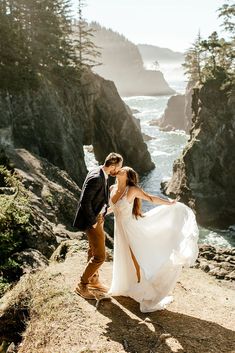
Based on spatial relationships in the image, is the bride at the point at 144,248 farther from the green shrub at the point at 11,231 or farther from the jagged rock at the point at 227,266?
the jagged rock at the point at 227,266

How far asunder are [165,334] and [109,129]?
48045 mm

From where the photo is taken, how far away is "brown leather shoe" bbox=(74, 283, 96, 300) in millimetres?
7648

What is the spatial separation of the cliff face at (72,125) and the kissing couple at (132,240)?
21.5 m

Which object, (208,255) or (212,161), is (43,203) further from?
(212,161)

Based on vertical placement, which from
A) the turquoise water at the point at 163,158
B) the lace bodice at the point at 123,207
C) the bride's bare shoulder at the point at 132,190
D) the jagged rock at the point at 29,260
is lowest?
the turquoise water at the point at 163,158

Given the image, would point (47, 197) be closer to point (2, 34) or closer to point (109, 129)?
point (2, 34)

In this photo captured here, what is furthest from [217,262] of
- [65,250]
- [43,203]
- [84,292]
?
[84,292]

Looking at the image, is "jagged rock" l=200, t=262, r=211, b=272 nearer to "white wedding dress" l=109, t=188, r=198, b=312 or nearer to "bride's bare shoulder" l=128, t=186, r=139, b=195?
"white wedding dress" l=109, t=188, r=198, b=312

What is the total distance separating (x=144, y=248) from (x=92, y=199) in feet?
4.69

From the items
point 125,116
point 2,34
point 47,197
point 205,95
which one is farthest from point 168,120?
point 47,197

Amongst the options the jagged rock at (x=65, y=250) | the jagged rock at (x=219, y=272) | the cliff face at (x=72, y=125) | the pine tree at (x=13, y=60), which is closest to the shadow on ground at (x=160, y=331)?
the jagged rock at (x=65, y=250)

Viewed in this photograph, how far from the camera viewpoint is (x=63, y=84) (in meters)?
41.1

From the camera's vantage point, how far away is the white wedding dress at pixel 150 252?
24.3 feet

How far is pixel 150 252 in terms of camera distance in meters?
7.53
